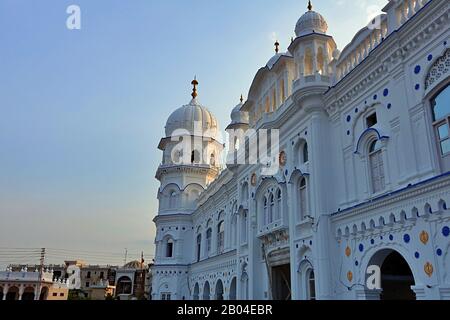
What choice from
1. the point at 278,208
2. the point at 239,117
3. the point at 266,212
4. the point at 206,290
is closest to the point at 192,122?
→ the point at 239,117

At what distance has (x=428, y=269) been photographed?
837 cm

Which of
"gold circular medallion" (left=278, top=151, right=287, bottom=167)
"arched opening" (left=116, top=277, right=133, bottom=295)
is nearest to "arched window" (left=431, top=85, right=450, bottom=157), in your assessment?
"gold circular medallion" (left=278, top=151, right=287, bottom=167)

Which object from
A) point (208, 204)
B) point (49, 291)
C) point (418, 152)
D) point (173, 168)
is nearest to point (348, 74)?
point (418, 152)

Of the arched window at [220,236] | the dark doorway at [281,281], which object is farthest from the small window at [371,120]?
the arched window at [220,236]

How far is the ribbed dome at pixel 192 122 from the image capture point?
105 ft

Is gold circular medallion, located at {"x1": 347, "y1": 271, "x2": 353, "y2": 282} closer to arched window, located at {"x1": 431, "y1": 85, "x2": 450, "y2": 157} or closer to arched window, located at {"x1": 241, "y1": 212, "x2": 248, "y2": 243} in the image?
arched window, located at {"x1": 431, "y1": 85, "x2": 450, "y2": 157}

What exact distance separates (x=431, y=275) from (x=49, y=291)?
157 feet

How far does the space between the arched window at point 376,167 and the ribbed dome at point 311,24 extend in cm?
508

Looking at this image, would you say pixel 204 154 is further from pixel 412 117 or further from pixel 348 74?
pixel 412 117

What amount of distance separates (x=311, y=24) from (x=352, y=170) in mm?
5576

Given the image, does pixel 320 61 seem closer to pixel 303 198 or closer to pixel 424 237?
pixel 303 198

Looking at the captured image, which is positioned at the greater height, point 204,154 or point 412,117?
point 204,154

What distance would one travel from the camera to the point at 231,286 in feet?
65.9

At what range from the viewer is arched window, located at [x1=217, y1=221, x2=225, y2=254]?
23016 mm
